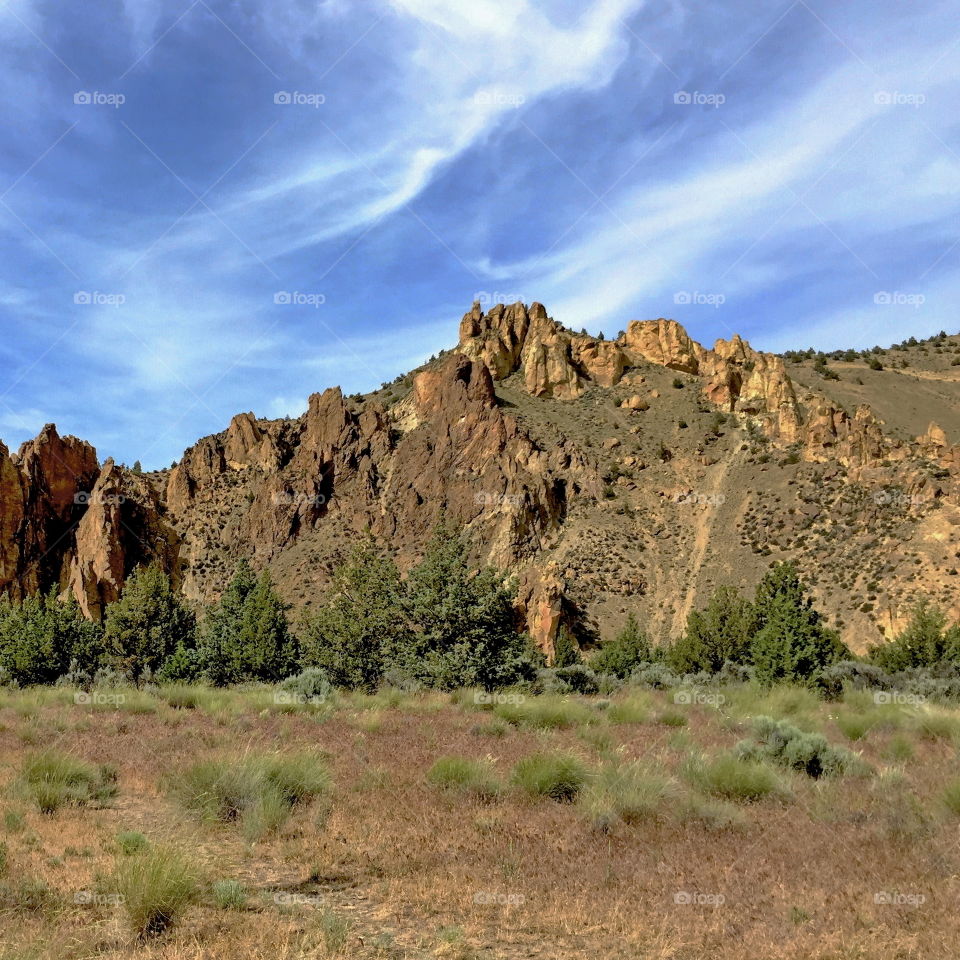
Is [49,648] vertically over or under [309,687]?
over

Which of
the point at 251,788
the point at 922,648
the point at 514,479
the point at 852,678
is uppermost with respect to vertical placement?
the point at 514,479

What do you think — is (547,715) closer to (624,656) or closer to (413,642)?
(413,642)

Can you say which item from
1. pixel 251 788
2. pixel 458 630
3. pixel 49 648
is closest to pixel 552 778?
pixel 251 788

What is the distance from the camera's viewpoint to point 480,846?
7.23 m

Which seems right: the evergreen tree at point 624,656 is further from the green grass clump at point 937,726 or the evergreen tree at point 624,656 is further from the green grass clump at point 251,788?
the green grass clump at point 251,788

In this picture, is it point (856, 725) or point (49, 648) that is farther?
point (49, 648)

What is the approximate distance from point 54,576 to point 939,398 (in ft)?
402

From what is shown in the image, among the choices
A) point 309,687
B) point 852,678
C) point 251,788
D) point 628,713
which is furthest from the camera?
point 852,678

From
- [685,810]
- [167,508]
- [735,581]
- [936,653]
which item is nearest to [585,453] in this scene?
[735,581]

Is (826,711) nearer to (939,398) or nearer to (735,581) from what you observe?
(735,581)

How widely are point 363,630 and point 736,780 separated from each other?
22.7m

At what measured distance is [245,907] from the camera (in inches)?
229

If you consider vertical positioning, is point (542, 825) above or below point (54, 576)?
below

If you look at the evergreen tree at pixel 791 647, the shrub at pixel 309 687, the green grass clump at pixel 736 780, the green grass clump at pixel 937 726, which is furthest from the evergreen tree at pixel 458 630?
the green grass clump at pixel 736 780
